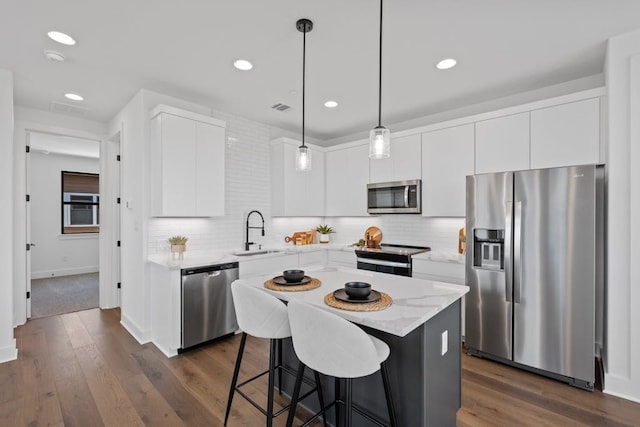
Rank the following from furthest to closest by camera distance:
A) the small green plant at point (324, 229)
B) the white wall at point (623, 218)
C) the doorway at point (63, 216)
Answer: the doorway at point (63, 216)
the small green plant at point (324, 229)
the white wall at point (623, 218)

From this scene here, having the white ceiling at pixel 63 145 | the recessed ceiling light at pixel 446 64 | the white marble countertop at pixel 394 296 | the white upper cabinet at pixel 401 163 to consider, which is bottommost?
the white marble countertop at pixel 394 296

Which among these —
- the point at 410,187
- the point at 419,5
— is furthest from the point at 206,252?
the point at 419,5

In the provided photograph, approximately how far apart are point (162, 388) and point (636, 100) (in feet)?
13.7

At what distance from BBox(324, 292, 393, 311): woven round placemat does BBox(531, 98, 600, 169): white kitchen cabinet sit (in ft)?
7.81

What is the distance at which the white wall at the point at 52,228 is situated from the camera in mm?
6379

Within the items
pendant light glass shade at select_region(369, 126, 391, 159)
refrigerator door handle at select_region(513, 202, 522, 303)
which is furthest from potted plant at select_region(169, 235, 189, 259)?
refrigerator door handle at select_region(513, 202, 522, 303)

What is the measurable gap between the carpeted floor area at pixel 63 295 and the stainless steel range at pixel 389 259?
4.07 m

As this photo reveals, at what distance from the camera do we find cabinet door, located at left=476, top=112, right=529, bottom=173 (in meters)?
3.07

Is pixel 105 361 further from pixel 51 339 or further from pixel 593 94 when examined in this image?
pixel 593 94

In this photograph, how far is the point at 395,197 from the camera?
162 inches

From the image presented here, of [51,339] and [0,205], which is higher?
[0,205]

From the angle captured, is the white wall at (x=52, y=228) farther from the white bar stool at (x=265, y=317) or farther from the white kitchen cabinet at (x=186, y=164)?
the white bar stool at (x=265, y=317)

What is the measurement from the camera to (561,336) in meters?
2.50

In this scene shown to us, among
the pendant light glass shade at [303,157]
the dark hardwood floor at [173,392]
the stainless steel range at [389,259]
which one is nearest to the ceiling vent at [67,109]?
the dark hardwood floor at [173,392]
